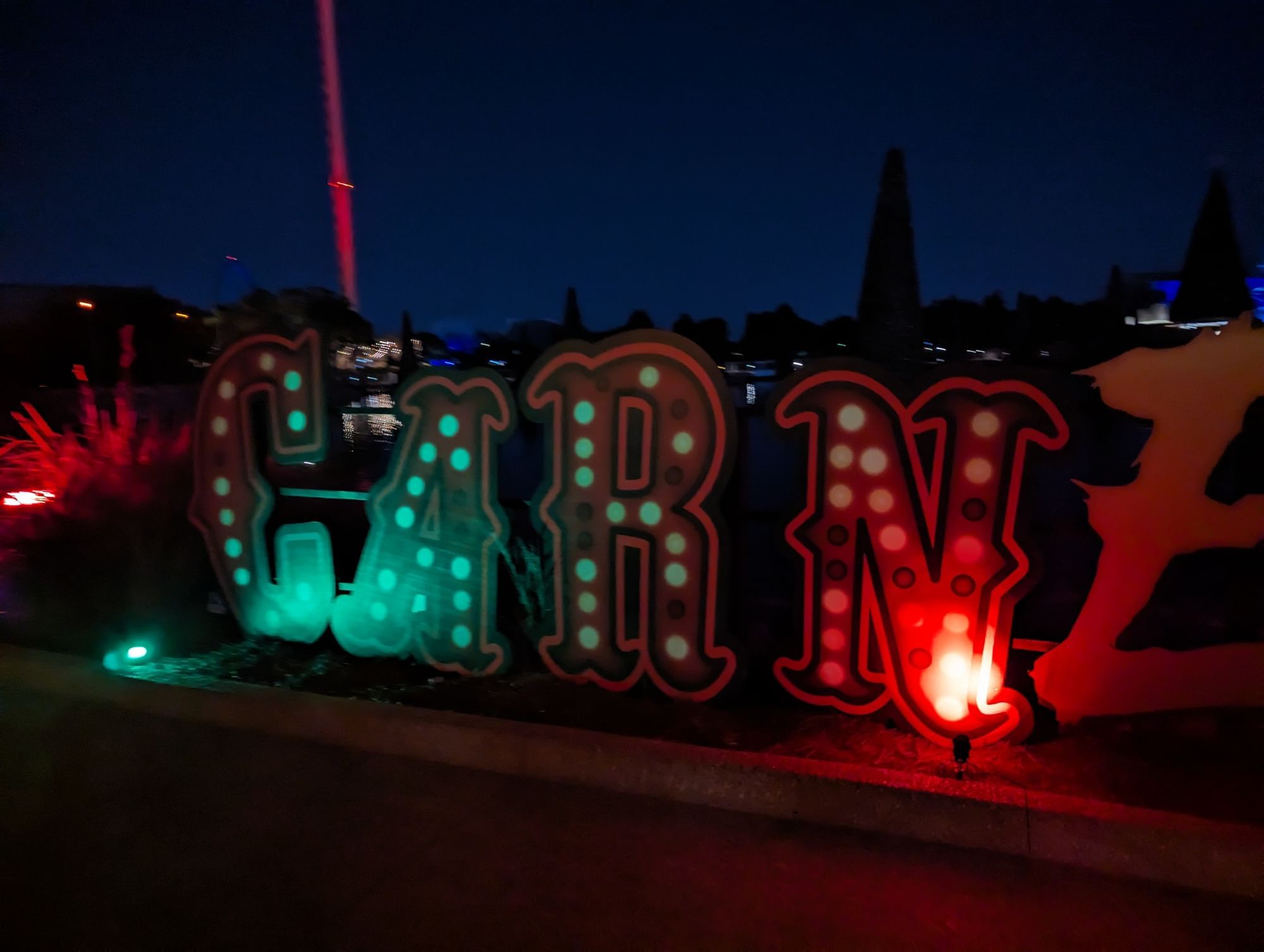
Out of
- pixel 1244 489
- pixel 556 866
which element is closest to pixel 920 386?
pixel 1244 489

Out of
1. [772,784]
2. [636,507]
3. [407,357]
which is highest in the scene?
[407,357]

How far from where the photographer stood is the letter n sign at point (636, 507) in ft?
16.4

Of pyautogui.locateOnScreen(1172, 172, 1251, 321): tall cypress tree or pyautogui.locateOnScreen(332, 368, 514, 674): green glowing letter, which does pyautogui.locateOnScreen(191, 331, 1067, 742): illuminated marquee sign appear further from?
pyautogui.locateOnScreen(1172, 172, 1251, 321): tall cypress tree

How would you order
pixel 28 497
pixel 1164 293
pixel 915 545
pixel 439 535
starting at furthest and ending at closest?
pixel 1164 293 < pixel 28 497 < pixel 439 535 < pixel 915 545

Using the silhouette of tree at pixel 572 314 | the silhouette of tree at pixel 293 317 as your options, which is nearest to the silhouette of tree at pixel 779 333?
the silhouette of tree at pixel 572 314

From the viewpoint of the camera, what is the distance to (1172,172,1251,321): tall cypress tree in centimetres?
2062

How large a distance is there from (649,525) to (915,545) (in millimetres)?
1560

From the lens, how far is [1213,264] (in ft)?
68.6

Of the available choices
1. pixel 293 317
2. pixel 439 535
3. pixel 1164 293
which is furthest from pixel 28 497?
pixel 1164 293

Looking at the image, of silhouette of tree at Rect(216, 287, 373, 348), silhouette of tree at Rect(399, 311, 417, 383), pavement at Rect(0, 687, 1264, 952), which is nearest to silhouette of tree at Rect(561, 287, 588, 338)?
silhouette of tree at Rect(216, 287, 373, 348)

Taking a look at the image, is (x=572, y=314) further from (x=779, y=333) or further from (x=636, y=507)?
(x=636, y=507)

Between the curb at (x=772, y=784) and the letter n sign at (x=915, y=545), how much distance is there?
69cm

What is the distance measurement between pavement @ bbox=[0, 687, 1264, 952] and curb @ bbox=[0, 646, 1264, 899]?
76 mm

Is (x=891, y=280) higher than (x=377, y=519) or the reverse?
higher
